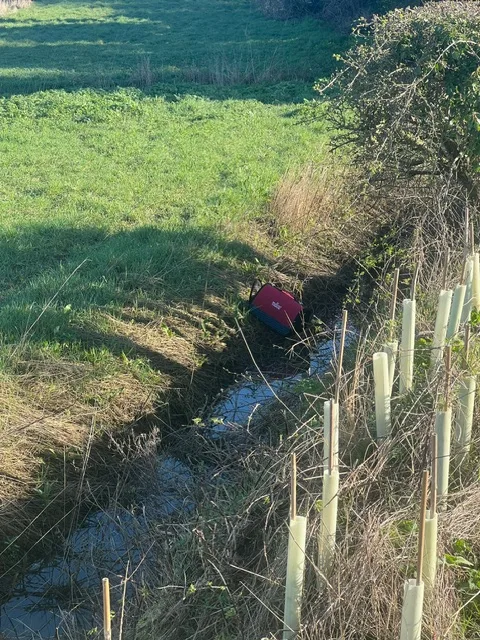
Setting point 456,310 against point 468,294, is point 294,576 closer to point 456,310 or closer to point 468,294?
point 456,310

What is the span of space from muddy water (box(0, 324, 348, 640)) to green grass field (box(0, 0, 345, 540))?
58 cm

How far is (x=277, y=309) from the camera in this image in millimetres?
7367

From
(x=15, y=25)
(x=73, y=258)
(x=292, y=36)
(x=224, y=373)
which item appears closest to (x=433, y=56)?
(x=224, y=373)

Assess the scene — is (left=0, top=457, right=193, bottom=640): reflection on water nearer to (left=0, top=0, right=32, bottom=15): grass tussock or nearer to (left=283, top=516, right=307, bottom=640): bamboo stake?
(left=283, top=516, right=307, bottom=640): bamboo stake

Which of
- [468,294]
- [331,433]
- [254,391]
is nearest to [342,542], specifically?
[331,433]

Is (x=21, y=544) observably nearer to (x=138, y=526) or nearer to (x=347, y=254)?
(x=138, y=526)

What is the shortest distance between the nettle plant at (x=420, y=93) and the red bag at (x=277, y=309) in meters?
1.54

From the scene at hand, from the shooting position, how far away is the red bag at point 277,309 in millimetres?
7305

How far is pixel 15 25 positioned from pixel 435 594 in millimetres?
28039

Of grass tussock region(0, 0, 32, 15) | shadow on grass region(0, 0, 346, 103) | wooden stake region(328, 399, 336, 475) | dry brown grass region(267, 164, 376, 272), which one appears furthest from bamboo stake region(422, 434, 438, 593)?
grass tussock region(0, 0, 32, 15)

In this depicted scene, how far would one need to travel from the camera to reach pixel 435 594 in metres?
3.27

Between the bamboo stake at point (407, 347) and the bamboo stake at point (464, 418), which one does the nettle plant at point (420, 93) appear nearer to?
the bamboo stake at point (407, 347)

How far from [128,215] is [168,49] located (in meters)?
14.5

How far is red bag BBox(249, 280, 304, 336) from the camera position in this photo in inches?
288
